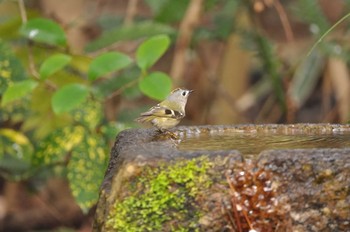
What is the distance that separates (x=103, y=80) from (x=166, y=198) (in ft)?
12.2

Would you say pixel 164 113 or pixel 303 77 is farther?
pixel 303 77

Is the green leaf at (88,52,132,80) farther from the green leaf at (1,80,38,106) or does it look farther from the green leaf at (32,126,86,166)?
the green leaf at (32,126,86,166)

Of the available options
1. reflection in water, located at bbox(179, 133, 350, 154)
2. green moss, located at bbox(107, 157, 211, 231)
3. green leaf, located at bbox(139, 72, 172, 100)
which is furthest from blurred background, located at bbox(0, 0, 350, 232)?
green moss, located at bbox(107, 157, 211, 231)

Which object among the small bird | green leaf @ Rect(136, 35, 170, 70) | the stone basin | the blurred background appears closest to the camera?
the stone basin

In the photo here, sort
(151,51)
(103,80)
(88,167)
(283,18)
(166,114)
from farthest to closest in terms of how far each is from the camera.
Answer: (103,80), (283,18), (88,167), (151,51), (166,114)

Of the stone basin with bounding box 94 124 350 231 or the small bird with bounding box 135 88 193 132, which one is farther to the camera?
the small bird with bounding box 135 88 193 132

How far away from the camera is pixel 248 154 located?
2721 millimetres

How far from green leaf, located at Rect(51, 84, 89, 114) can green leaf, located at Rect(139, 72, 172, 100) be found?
0.28 m

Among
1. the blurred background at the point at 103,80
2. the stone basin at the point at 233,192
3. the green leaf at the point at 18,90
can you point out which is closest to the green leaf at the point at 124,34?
the blurred background at the point at 103,80

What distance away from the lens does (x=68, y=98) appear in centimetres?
412

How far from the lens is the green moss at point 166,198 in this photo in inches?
98.6

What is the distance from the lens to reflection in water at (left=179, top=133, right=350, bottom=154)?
307 cm

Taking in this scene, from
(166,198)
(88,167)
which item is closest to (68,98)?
(88,167)

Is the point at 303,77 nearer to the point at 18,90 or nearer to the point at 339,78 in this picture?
the point at 339,78
